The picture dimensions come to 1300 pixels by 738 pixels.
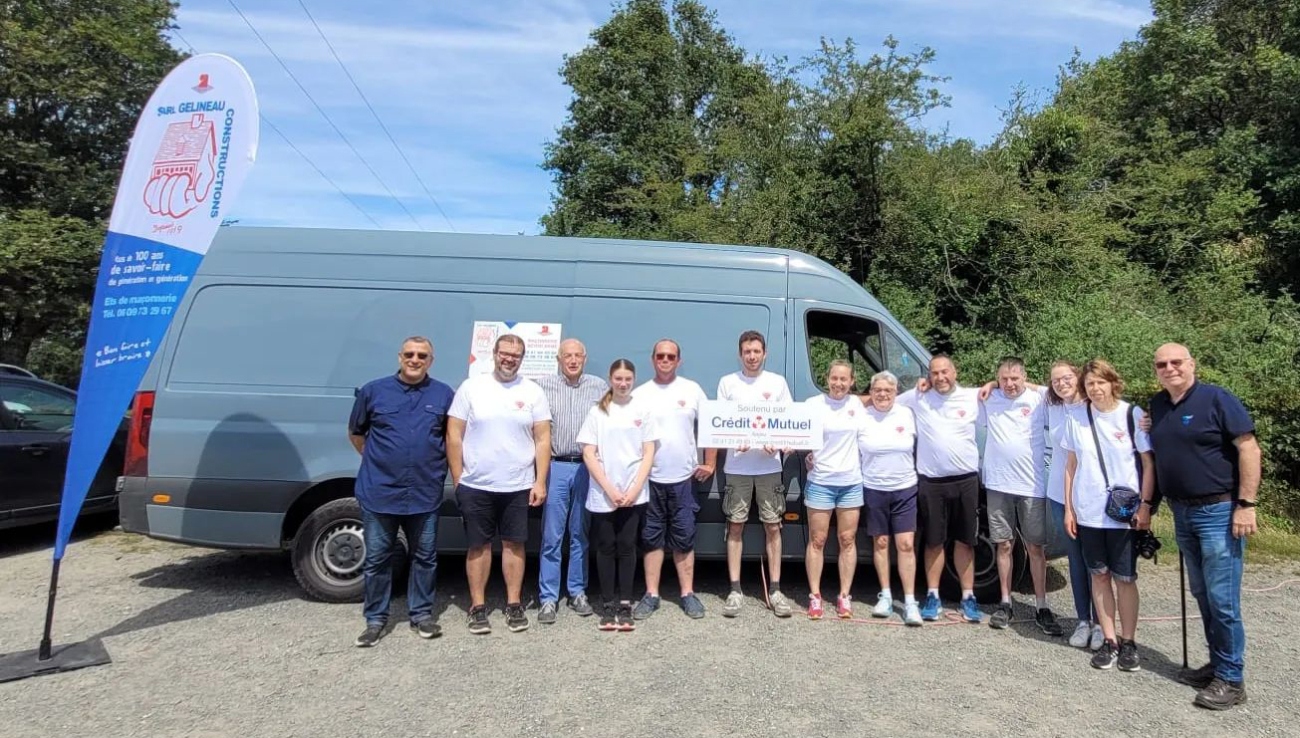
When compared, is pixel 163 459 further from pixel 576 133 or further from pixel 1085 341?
pixel 576 133

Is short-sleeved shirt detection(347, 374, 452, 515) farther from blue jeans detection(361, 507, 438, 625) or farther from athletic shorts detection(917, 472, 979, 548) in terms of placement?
athletic shorts detection(917, 472, 979, 548)

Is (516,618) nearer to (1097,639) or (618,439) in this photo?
(618,439)

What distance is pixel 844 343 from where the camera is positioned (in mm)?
5949

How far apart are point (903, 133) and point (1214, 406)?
35.2ft

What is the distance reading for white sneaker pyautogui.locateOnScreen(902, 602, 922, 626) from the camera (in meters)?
4.99

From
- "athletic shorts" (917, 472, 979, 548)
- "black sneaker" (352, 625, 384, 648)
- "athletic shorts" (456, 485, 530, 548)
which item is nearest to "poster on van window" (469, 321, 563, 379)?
"athletic shorts" (456, 485, 530, 548)

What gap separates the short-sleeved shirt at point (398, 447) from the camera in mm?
4598

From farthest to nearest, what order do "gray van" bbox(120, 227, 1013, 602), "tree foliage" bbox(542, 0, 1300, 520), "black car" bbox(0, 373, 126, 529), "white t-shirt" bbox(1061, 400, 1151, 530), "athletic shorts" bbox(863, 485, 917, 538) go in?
1. "tree foliage" bbox(542, 0, 1300, 520)
2. "black car" bbox(0, 373, 126, 529)
3. "gray van" bbox(120, 227, 1013, 602)
4. "athletic shorts" bbox(863, 485, 917, 538)
5. "white t-shirt" bbox(1061, 400, 1151, 530)

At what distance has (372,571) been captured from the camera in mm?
4684

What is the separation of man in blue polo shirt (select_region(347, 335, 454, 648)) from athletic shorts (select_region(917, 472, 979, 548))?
3133mm

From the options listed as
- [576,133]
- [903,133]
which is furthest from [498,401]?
[576,133]

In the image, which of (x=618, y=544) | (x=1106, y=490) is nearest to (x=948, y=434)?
(x=1106, y=490)

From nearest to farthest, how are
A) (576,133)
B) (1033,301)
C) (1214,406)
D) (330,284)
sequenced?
1. (1214,406)
2. (330,284)
3. (1033,301)
4. (576,133)

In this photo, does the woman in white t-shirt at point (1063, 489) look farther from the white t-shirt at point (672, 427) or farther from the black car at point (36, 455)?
the black car at point (36, 455)
